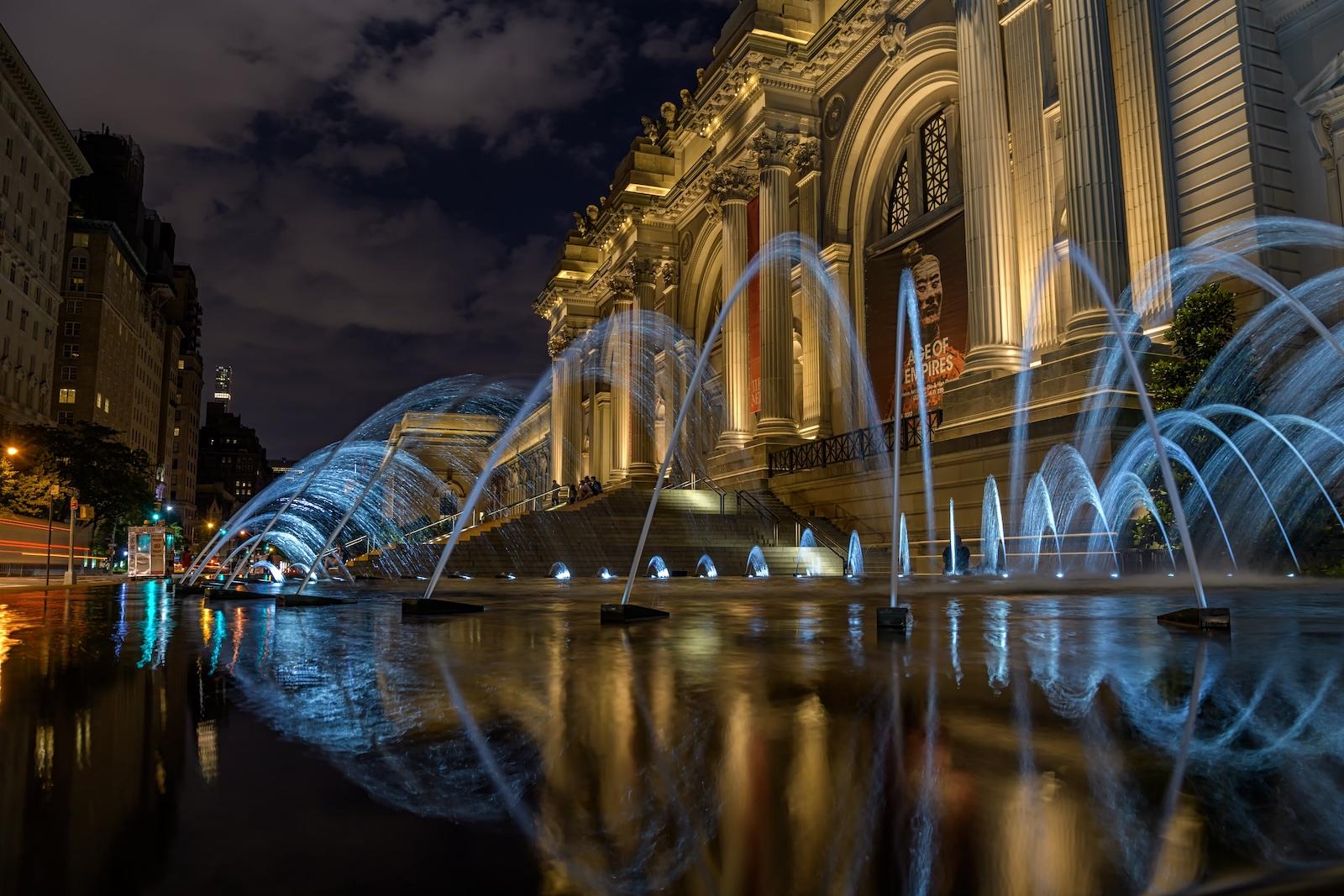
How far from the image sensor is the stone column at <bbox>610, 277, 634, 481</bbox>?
45281mm

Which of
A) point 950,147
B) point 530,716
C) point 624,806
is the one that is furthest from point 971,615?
point 950,147

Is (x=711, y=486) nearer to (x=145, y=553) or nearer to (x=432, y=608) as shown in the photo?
(x=145, y=553)

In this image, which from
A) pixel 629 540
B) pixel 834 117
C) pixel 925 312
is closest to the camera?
pixel 629 540

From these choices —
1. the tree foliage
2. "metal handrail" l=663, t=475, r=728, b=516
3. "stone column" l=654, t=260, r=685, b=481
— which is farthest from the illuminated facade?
the tree foliage

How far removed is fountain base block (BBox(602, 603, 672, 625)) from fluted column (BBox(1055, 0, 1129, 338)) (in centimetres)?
1293

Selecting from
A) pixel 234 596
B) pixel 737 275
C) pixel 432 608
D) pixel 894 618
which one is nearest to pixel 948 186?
pixel 737 275

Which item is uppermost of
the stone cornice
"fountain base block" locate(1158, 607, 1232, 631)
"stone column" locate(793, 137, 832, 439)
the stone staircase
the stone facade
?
the stone cornice

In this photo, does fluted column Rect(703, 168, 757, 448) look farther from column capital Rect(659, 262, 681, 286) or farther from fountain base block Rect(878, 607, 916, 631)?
fountain base block Rect(878, 607, 916, 631)

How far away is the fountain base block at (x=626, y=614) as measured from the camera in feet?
24.6

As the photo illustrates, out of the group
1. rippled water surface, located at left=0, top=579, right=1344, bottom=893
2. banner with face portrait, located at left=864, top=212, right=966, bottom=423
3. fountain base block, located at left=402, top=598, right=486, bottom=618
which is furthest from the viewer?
banner with face portrait, located at left=864, top=212, right=966, bottom=423

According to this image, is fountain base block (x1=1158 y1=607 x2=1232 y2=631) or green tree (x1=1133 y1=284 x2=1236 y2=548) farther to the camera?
green tree (x1=1133 y1=284 x2=1236 y2=548)

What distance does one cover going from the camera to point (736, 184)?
110 ft

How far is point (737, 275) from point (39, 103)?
55.0 meters

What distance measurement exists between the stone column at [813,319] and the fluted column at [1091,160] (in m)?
13.8
